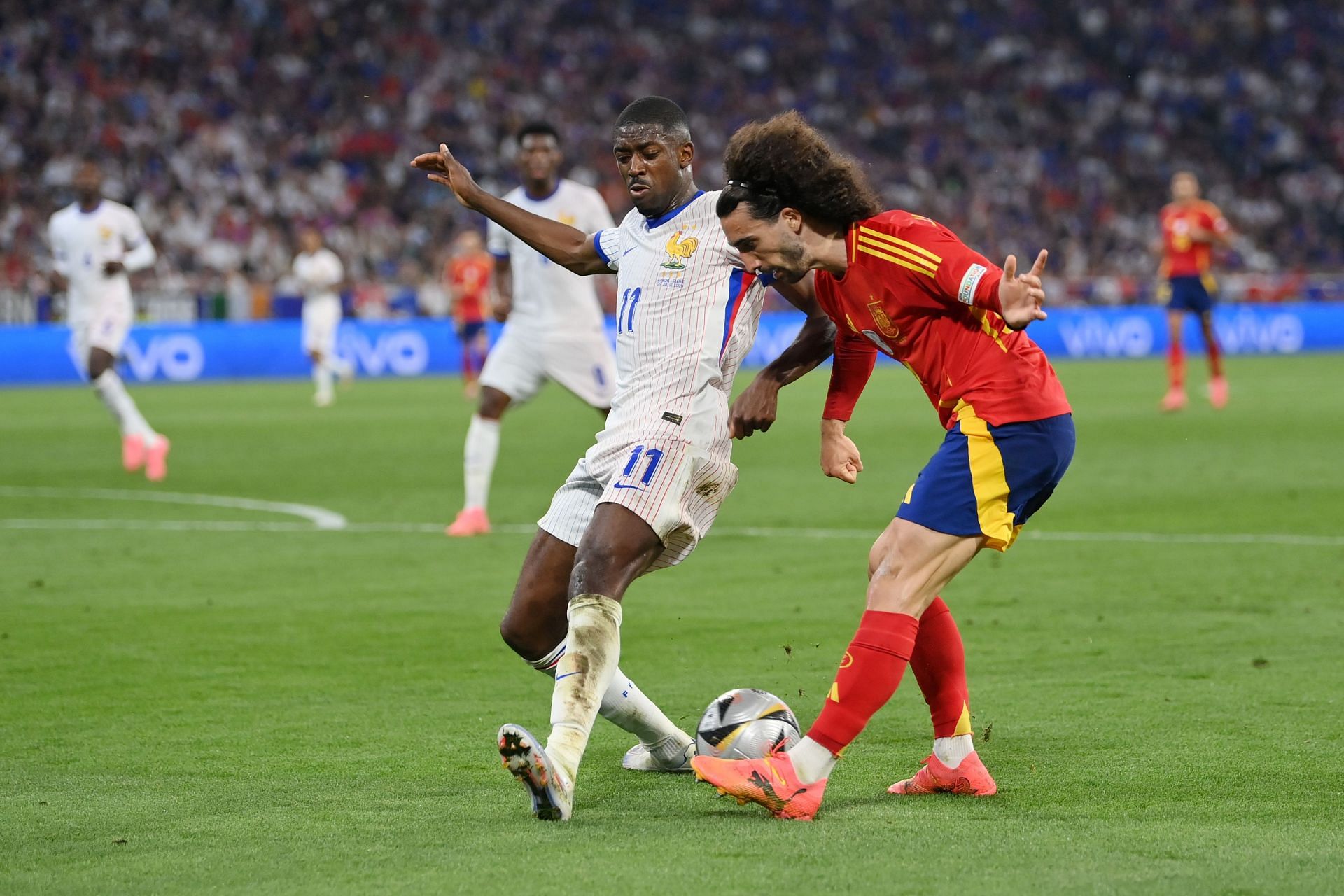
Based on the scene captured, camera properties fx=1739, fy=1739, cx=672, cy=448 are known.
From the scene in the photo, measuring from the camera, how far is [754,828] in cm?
442

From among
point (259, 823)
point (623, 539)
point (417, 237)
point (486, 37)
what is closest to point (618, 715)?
point (623, 539)

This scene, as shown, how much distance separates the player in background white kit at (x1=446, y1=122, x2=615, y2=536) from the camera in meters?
10.6

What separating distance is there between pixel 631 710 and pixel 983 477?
1.33 meters

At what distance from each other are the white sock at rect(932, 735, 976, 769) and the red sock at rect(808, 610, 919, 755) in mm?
386

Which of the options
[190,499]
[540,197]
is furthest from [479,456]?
[190,499]

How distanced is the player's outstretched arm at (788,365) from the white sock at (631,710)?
2.69 feet

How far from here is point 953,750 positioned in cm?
482

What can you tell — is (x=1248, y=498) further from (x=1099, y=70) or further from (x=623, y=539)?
(x=1099, y=70)

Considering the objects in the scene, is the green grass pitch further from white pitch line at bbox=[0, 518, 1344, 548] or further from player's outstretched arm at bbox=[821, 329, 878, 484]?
player's outstretched arm at bbox=[821, 329, 878, 484]

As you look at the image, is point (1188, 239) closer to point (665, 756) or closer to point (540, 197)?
point (540, 197)

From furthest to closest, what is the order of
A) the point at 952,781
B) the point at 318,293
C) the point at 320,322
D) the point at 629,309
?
the point at 318,293, the point at 320,322, the point at 629,309, the point at 952,781

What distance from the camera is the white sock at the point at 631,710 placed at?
515 cm

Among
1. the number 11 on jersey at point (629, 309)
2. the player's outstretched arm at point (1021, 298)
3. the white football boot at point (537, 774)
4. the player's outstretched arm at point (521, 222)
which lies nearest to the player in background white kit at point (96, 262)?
the player's outstretched arm at point (521, 222)

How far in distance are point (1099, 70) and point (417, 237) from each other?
712 inches
